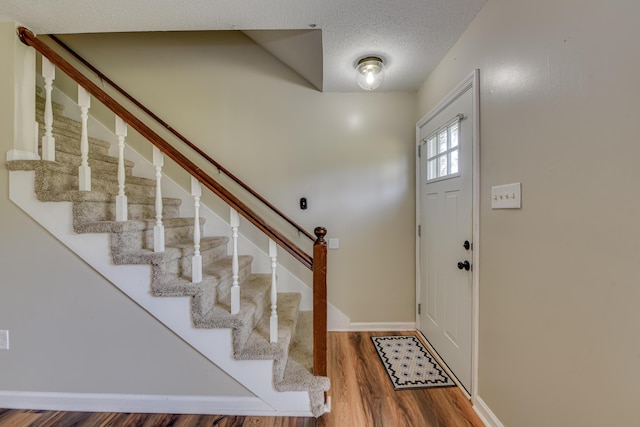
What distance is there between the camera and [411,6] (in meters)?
1.49

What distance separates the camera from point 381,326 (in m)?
2.53

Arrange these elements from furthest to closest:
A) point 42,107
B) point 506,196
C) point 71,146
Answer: point 42,107, point 71,146, point 506,196

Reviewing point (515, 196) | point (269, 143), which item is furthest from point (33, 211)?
point (515, 196)

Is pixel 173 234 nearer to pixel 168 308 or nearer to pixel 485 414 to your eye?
pixel 168 308

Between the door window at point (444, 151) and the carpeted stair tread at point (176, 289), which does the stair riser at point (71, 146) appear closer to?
the carpeted stair tread at point (176, 289)

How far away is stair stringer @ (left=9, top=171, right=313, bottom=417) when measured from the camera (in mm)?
1525

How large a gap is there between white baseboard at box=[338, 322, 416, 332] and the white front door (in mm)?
144

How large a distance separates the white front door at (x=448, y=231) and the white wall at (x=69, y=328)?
145 cm

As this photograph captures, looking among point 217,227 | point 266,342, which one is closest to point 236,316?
point 266,342

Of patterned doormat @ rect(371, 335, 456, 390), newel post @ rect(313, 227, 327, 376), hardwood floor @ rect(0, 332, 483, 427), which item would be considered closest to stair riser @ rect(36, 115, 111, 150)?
hardwood floor @ rect(0, 332, 483, 427)

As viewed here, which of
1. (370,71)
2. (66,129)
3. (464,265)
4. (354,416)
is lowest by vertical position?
(354,416)

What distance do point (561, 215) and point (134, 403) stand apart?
2.46 meters

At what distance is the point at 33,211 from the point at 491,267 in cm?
270

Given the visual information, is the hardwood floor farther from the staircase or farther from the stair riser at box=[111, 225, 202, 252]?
the stair riser at box=[111, 225, 202, 252]
